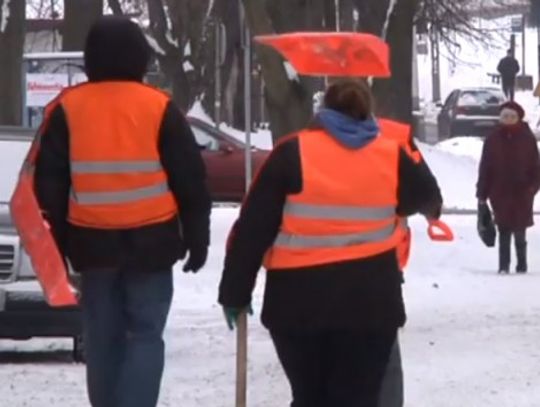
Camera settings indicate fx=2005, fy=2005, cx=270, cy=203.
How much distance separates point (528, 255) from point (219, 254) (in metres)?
3.28

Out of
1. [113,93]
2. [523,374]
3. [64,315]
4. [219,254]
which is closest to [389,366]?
[113,93]

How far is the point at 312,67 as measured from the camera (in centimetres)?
757

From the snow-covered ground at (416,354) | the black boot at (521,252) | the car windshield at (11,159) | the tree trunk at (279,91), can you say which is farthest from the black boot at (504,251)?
the car windshield at (11,159)

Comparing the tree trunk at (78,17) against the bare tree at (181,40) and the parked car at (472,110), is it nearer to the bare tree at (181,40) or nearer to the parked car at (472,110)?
the bare tree at (181,40)

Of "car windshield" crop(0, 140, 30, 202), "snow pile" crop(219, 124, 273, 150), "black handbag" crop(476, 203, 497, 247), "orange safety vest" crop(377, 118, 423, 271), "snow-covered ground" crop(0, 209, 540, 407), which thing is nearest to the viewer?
"orange safety vest" crop(377, 118, 423, 271)

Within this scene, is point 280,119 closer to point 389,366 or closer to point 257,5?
point 257,5

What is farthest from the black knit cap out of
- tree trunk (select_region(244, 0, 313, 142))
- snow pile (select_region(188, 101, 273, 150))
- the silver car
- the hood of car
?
snow pile (select_region(188, 101, 273, 150))

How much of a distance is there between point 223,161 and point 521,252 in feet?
40.1

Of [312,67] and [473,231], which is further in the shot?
[473,231]

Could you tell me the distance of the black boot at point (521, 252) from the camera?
18.5 m

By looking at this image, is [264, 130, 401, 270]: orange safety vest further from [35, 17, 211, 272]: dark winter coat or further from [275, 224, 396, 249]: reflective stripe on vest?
[35, 17, 211, 272]: dark winter coat

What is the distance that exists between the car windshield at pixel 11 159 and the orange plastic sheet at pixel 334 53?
17.2 ft

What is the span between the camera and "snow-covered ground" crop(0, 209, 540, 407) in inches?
413

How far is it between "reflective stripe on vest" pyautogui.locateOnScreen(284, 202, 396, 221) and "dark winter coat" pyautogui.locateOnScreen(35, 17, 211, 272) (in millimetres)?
608
